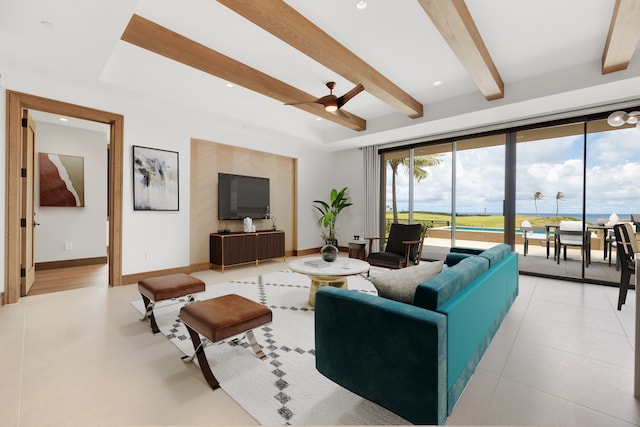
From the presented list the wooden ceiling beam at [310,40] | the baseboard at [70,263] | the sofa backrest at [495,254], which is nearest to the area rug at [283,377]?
the sofa backrest at [495,254]

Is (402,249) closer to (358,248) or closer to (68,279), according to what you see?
(358,248)

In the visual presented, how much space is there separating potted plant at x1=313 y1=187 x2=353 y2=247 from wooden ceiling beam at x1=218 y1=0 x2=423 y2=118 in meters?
2.99

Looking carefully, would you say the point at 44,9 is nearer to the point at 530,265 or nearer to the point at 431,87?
the point at 431,87

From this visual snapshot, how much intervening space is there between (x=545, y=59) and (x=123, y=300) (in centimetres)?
581

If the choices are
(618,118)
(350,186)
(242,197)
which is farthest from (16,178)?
(618,118)

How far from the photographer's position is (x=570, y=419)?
147cm

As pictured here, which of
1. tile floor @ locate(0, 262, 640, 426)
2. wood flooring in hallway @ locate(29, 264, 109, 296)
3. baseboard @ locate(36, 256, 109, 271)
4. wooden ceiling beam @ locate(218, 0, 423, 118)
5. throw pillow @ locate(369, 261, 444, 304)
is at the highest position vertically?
wooden ceiling beam @ locate(218, 0, 423, 118)

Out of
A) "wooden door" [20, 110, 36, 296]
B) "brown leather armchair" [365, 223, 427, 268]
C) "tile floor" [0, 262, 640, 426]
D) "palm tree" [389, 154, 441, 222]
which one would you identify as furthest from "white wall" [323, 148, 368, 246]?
"wooden door" [20, 110, 36, 296]

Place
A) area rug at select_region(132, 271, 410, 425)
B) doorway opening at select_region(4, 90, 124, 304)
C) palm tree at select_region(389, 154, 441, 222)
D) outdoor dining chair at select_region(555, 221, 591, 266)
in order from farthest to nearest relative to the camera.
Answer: palm tree at select_region(389, 154, 441, 222)
outdoor dining chair at select_region(555, 221, 591, 266)
doorway opening at select_region(4, 90, 124, 304)
area rug at select_region(132, 271, 410, 425)

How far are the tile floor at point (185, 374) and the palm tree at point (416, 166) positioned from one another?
3.56 metres

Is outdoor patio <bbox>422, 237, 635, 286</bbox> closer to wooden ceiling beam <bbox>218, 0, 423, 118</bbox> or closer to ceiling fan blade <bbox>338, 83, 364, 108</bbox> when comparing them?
wooden ceiling beam <bbox>218, 0, 423, 118</bbox>

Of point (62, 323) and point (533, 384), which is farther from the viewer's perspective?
point (62, 323)

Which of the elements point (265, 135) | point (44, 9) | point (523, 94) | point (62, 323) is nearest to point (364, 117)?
point (265, 135)

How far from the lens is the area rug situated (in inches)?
58.7
